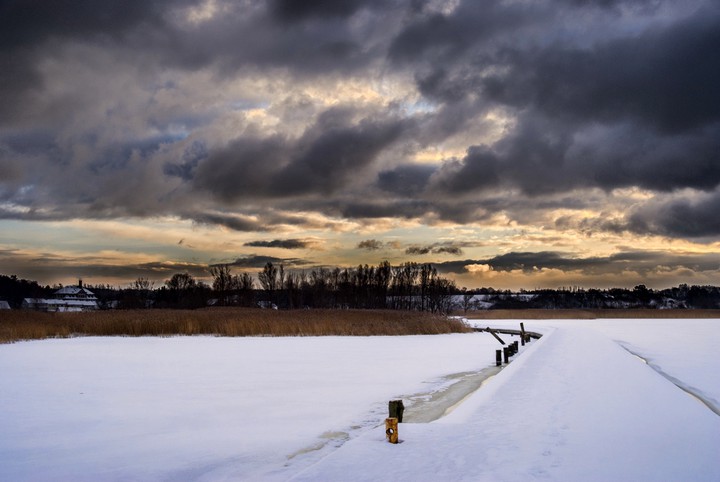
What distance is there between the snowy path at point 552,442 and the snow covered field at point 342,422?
2cm

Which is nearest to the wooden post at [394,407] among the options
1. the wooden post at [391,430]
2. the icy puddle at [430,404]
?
the wooden post at [391,430]

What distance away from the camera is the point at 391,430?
6.52m

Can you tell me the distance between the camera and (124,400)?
10.1 meters

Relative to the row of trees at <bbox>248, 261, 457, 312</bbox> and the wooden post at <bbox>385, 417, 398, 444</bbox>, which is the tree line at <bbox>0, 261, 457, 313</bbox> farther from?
the wooden post at <bbox>385, 417, 398, 444</bbox>

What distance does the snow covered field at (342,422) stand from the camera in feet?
19.0

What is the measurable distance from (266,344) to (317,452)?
1620 cm

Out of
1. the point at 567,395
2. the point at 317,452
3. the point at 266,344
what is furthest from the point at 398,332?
the point at 317,452

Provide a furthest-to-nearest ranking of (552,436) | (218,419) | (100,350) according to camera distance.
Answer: (100,350)
(218,419)
(552,436)

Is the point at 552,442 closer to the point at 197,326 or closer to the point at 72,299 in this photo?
the point at 197,326

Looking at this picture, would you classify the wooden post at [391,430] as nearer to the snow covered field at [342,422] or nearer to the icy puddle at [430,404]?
the snow covered field at [342,422]

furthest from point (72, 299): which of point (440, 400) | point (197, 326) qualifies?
point (440, 400)

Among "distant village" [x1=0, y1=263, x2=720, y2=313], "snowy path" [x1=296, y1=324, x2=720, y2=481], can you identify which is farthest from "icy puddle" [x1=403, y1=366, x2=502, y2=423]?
"distant village" [x1=0, y1=263, x2=720, y2=313]

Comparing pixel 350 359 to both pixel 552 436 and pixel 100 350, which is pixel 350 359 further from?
pixel 552 436

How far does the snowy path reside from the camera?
5.41 meters
